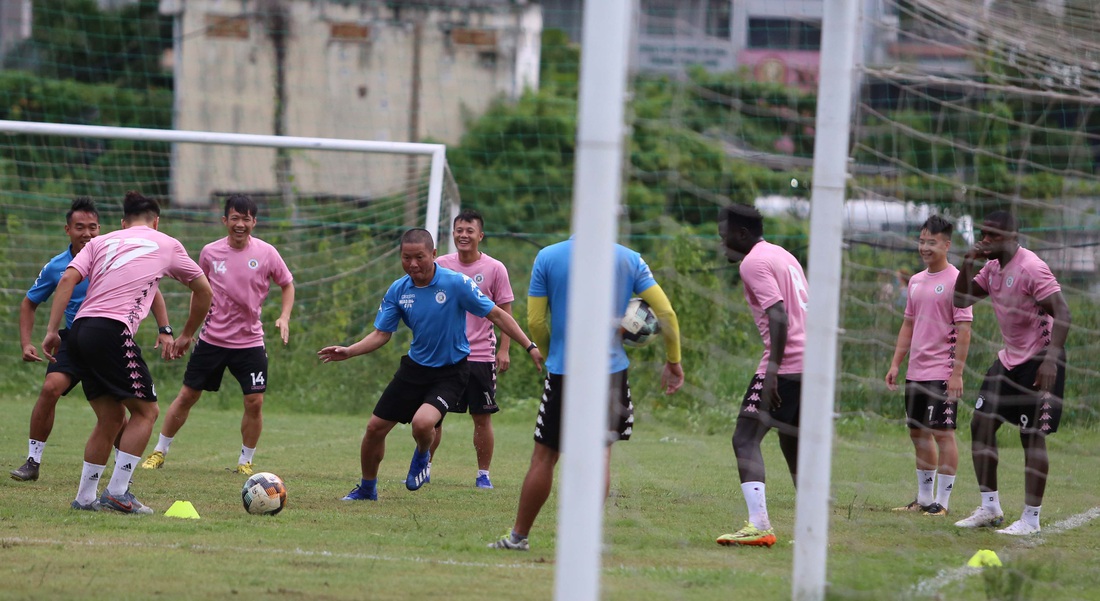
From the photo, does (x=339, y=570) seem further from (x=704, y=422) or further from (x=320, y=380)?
(x=320, y=380)

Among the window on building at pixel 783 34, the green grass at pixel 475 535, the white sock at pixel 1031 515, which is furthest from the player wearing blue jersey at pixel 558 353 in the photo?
the window on building at pixel 783 34

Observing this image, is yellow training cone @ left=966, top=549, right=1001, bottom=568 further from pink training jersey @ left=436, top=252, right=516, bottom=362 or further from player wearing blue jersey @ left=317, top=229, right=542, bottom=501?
pink training jersey @ left=436, top=252, right=516, bottom=362

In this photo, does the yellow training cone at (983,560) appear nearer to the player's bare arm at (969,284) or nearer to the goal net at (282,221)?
the player's bare arm at (969,284)

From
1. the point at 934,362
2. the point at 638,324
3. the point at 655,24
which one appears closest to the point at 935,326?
the point at 934,362

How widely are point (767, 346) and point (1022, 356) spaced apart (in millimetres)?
1905

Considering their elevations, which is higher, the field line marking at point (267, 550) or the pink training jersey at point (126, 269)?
the pink training jersey at point (126, 269)

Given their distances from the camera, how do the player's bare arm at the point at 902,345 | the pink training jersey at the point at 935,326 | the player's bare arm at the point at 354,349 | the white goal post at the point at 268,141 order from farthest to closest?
the white goal post at the point at 268,141 < the player's bare arm at the point at 902,345 < the pink training jersey at the point at 935,326 < the player's bare arm at the point at 354,349

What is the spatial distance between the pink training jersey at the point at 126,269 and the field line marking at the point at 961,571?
4.71 meters

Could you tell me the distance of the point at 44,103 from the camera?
26.4 metres

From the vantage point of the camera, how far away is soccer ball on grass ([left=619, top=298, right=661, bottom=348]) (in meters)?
6.01

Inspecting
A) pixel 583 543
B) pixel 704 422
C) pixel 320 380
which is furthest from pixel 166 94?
pixel 583 543

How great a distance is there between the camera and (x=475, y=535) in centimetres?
677

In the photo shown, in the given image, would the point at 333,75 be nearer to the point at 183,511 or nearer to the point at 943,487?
the point at 183,511

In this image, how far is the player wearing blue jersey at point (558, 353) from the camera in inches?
234
